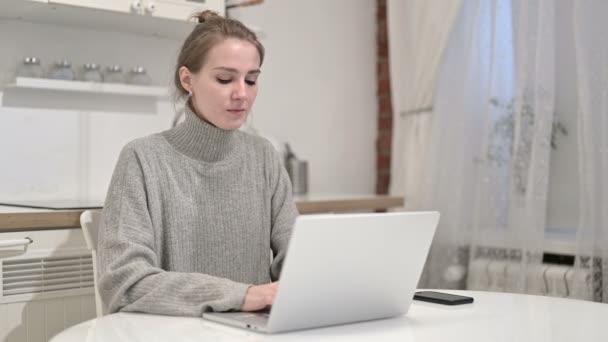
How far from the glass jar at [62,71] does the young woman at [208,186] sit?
92cm

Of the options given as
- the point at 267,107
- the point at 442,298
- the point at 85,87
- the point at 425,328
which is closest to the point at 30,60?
the point at 85,87

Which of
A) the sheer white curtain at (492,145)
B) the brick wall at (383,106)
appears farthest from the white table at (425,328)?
the brick wall at (383,106)

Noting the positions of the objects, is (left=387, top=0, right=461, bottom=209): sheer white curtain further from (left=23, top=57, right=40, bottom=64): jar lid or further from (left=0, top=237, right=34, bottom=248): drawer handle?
(left=0, top=237, right=34, bottom=248): drawer handle

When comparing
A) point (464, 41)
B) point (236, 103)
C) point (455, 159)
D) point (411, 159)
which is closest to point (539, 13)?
point (464, 41)

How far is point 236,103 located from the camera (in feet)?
Answer: 5.60

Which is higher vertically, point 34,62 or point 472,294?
point 34,62

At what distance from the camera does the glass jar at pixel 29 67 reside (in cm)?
255

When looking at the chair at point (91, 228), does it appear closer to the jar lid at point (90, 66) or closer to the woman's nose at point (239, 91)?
the woman's nose at point (239, 91)

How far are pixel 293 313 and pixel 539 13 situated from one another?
1906 mm

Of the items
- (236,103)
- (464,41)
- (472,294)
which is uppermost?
(464,41)

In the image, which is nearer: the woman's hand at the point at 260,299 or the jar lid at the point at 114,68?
the woman's hand at the point at 260,299

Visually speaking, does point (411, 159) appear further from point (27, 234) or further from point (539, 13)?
point (27, 234)

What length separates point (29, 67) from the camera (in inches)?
101

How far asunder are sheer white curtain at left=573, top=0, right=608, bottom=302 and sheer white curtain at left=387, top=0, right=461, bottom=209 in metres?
0.66
